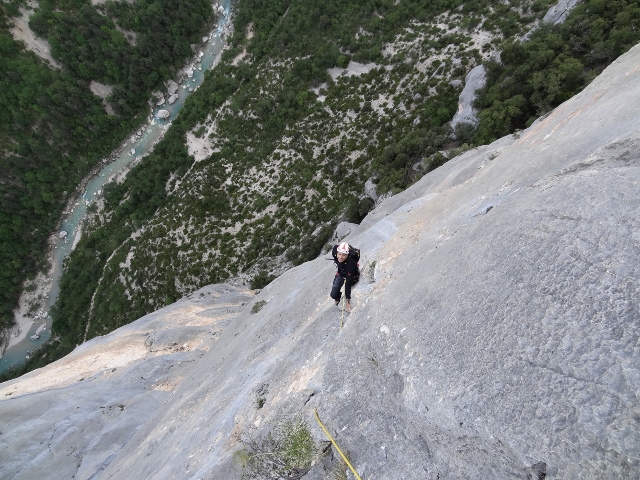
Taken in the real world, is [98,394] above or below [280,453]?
above

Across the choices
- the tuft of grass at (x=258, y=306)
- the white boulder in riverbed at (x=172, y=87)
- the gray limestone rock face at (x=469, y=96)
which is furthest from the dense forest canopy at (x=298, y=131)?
the tuft of grass at (x=258, y=306)

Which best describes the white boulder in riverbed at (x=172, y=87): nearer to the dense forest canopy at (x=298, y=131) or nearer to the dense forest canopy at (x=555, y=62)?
the dense forest canopy at (x=298, y=131)

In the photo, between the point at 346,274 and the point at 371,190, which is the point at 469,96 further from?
the point at 346,274

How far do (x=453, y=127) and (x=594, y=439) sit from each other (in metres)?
35.3

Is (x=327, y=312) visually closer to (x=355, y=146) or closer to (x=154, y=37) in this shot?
(x=355, y=146)

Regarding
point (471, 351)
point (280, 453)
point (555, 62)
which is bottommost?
point (280, 453)

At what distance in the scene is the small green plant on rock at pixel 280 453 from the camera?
25.2 ft

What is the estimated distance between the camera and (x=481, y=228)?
8.79 meters

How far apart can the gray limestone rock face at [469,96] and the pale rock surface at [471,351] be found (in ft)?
61.5

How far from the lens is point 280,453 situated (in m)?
8.02

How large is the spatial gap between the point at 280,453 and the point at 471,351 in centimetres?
544

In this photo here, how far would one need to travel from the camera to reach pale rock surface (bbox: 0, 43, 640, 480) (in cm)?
483

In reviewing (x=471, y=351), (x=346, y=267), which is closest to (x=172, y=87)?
(x=346, y=267)

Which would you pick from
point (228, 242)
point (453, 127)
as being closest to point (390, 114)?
point (453, 127)
